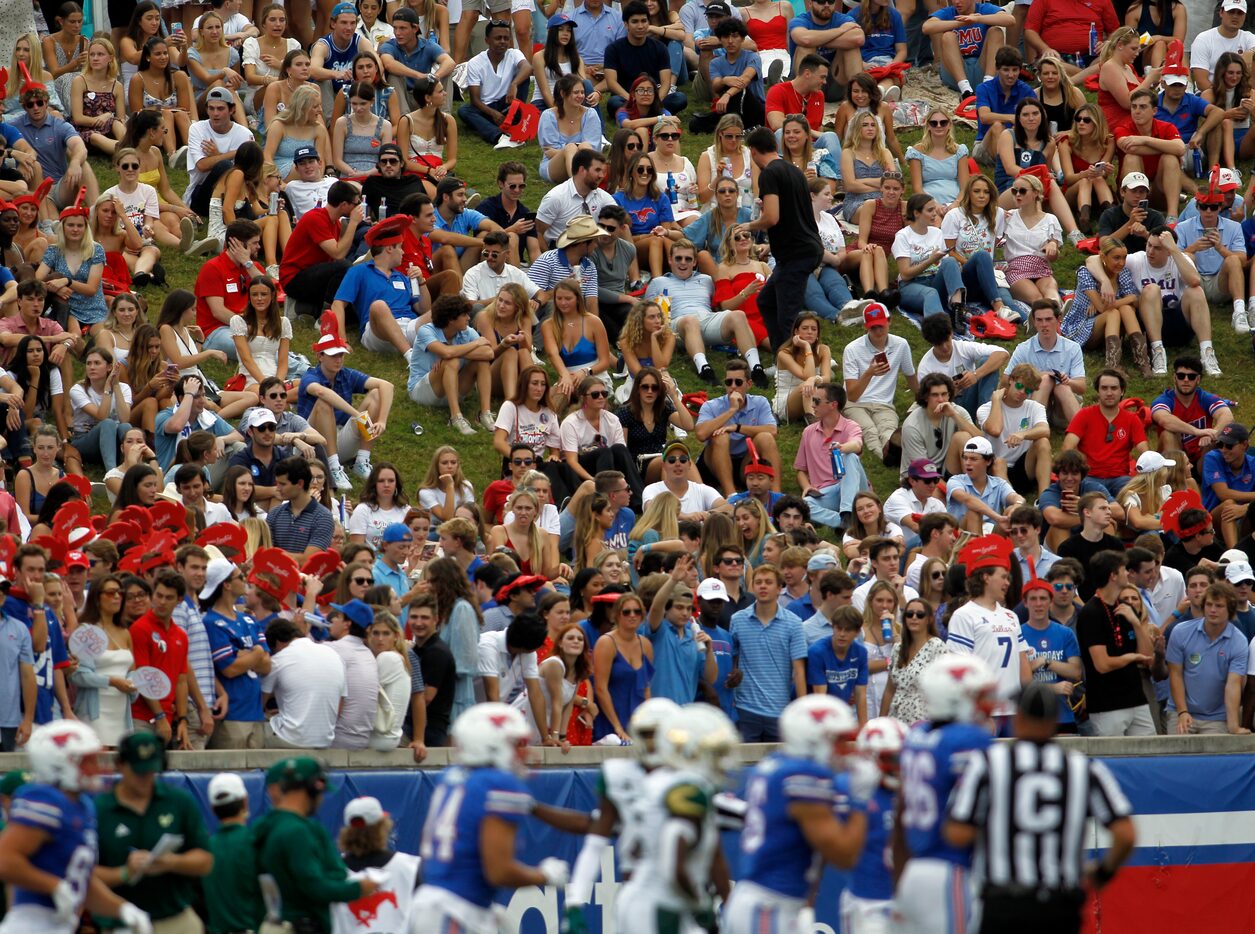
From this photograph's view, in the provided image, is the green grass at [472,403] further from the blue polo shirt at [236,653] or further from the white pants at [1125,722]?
the blue polo shirt at [236,653]

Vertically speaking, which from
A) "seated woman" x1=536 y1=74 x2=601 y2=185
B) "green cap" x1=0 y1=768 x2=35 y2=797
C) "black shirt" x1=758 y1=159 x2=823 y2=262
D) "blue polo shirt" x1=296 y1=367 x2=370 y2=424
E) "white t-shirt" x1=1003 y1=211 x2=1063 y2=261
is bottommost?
"green cap" x1=0 y1=768 x2=35 y2=797

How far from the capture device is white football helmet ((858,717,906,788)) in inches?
418

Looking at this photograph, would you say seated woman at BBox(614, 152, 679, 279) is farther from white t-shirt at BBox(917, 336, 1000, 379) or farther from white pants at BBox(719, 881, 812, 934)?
white pants at BBox(719, 881, 812, 934)

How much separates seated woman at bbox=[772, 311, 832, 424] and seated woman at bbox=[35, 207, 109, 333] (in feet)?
18.6

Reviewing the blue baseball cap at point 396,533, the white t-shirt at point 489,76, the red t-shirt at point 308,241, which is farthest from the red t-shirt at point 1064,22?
the blue baseball cap at point 396,533

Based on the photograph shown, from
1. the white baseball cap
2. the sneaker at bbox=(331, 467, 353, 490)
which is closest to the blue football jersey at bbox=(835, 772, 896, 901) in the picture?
the white baseball cap

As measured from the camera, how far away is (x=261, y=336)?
17.4 metres

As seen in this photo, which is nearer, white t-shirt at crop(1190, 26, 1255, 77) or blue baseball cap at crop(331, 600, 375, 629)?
blue baseball cap at crop(331, 600, 375, 629)

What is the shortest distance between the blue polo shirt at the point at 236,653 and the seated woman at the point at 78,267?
5280 mm

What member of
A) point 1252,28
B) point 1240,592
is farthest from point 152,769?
point 1252,28

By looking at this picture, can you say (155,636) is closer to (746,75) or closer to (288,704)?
(288,704)

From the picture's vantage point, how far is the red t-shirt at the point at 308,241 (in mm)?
18594

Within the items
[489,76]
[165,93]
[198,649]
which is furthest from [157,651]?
[489,76]

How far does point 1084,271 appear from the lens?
19.8 meters
